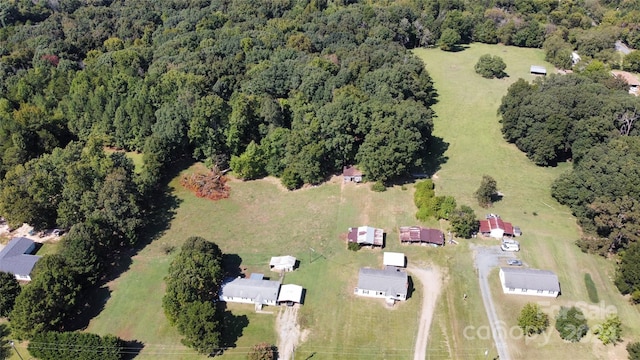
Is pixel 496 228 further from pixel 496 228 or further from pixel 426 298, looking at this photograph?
pixel 426 298

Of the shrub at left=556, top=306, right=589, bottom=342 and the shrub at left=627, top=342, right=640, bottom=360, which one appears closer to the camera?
the shrub at left=627, top=342, right=640, bottom=360

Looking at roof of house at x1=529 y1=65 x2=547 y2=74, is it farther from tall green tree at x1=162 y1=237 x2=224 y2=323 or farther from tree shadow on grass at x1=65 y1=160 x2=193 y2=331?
tall green tree at x1=162 y1=237 x2=224 y2=323

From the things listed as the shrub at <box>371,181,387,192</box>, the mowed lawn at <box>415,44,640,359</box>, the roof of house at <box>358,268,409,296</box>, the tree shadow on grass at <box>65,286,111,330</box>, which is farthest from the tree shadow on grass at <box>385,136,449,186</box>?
the tree shadow on grass at <box>65,286,111,330</box>

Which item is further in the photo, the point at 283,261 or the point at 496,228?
the point at 496,228

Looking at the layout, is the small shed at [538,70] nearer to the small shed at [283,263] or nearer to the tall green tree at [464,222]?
the tall green tree at [464,222]

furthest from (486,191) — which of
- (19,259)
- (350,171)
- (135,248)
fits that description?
(19,259)

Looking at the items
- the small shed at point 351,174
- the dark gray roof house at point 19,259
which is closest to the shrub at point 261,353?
the dark gray roof house at point 19,259

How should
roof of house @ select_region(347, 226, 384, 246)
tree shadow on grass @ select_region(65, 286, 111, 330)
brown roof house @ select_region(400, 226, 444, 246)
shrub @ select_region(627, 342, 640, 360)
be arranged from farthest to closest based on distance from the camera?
brown roof house @ select_region(400, 226, 444, 246) < roof of house @ select_region(347, 226, 384, 246) < tree shadow on grass @ select_region(65, 286, 111, 330) < shrub @ select_region(627, 342, 640, 360)

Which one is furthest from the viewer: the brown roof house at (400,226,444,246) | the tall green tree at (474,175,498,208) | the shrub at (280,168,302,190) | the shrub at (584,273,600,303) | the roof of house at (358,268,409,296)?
the shrub at (280,168,302,190)
